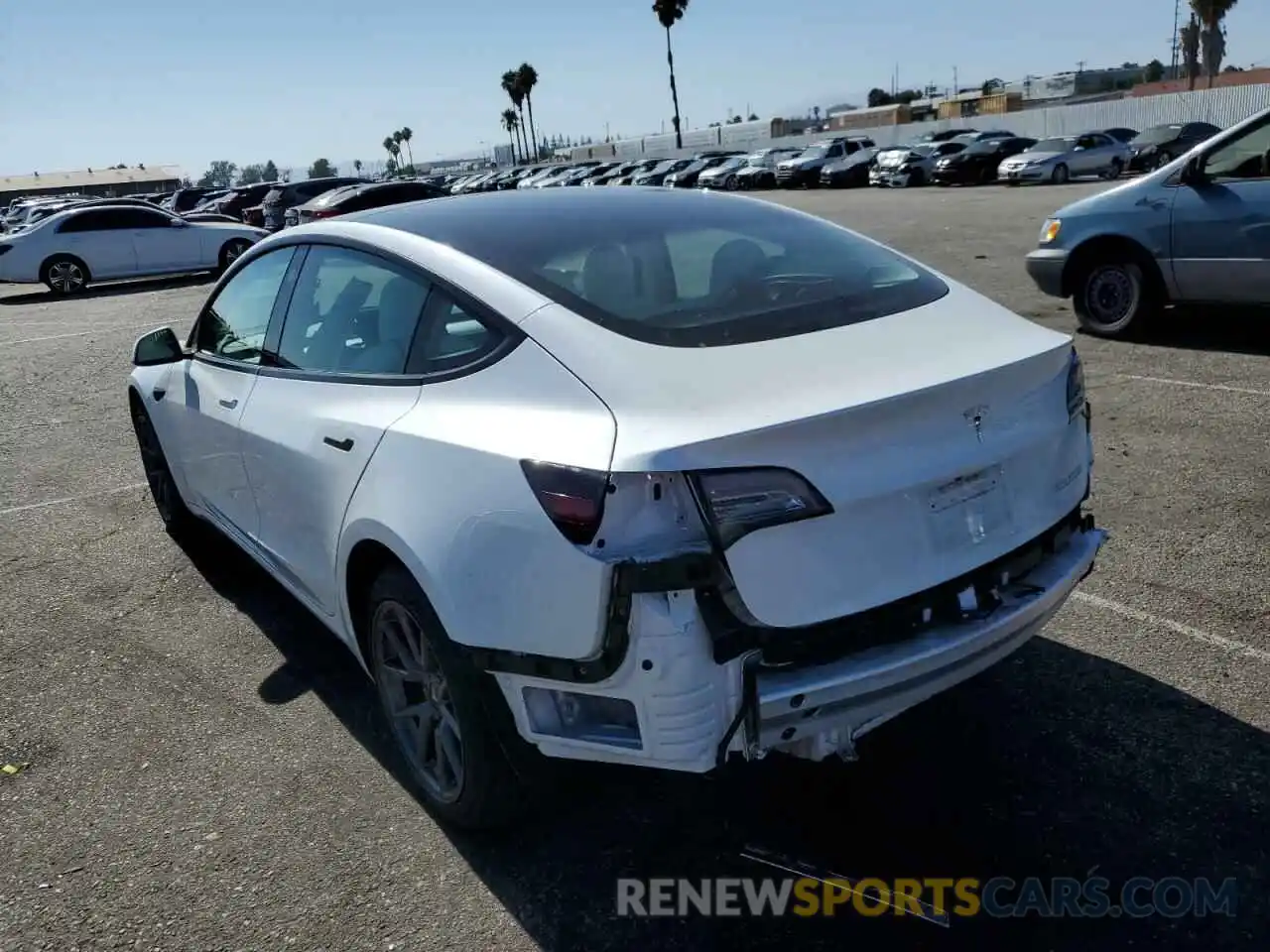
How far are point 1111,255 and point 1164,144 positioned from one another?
25.8 metres

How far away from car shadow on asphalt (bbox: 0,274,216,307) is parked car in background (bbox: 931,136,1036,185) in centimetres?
2281

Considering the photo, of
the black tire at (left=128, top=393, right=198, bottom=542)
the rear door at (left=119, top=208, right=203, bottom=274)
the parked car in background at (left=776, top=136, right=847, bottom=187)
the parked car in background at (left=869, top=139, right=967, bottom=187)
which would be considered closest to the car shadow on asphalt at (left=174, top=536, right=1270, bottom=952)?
A: the black tire at (left=128, top=393, right=198, bottom=542)

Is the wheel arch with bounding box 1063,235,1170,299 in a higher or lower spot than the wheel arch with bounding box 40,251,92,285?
lower

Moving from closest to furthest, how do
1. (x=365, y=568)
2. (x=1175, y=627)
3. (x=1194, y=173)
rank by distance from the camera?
(x=365, y=568), (x=1175, y=627), (x=1194, y=173)

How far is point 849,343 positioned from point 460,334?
1.05 m

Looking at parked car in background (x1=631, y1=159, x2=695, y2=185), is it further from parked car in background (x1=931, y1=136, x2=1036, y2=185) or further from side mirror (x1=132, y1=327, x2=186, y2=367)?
side mirror (x1=132, y1=327, x2=186, y2=367)

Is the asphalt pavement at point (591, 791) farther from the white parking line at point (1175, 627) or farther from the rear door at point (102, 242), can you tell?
the rear door at point (102, 242)

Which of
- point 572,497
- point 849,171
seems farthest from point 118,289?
point 849,171

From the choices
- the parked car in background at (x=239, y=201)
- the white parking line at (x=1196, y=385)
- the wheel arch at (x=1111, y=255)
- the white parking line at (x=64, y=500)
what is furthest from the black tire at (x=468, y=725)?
the parked car in background at (x=239, y=201)

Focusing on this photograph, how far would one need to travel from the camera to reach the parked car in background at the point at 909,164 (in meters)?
35.8

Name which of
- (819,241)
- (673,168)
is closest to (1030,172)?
(673,168)

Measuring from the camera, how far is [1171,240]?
777 cm

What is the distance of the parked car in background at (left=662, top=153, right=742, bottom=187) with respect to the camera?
42447 millimetres

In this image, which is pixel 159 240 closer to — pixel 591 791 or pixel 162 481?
pixel 162 481
